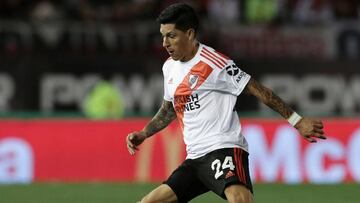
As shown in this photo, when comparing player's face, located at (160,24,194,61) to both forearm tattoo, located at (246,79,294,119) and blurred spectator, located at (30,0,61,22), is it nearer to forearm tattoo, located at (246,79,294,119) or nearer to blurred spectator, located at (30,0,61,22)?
forearm tattoo, located at (246,79,294,119)

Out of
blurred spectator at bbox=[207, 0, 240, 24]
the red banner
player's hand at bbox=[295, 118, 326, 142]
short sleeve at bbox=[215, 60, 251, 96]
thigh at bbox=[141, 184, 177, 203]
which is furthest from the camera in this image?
blurred spectator at bbox=[207, 0, 240, 24]

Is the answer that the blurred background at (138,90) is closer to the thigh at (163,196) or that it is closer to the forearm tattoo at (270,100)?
the thigh at (163,196)

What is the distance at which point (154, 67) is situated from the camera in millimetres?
17188

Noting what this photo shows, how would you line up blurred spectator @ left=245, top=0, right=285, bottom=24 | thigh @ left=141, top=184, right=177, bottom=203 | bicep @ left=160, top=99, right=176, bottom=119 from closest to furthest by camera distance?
thigh @ left=141, top=184, right=177, bottom=203 → bicep @ left=160, top=99, right=176, bottom=119 → blurred spectator @ left=245, top=0, right=285, bottom=24

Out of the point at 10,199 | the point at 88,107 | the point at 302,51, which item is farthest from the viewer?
the point at 302,51

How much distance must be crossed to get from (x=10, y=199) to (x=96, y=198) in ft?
3.40

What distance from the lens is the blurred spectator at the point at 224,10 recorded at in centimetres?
1817

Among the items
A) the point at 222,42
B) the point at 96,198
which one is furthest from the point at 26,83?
the point at 96,198

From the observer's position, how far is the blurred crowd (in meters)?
18.0

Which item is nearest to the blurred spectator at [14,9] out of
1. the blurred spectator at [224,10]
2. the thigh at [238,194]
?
the blurred spectator at [224,10]

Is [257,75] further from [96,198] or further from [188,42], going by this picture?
[188,42]

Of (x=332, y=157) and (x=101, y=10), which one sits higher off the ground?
(x=101, y=10)

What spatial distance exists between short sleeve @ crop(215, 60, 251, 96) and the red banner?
7.43 metres

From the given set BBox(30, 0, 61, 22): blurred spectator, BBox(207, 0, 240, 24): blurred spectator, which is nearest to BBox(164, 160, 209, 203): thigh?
BBox(30, 0, 61, 22): blurred spectator
